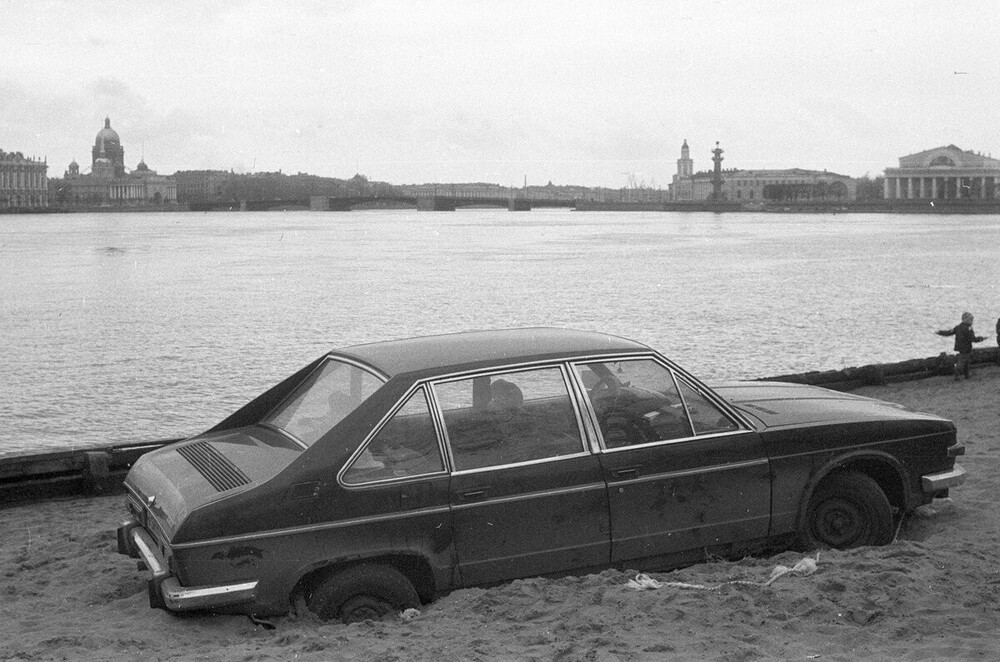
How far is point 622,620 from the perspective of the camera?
5449 mm

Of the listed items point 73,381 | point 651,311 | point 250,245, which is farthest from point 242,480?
point 250,245

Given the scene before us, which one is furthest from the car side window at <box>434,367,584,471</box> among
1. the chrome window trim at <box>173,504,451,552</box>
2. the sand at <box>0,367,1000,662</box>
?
the sand at <box>0,367,1000,662</box>

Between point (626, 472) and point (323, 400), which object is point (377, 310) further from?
point (626, 472)

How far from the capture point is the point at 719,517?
635 cm

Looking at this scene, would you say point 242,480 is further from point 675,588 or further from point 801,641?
point 801,641

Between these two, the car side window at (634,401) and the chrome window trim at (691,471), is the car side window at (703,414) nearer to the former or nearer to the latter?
the car side window at (634,401)

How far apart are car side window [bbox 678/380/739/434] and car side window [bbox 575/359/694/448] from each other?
0.17 ft

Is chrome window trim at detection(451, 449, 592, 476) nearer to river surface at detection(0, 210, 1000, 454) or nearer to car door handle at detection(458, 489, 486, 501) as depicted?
car door handle at detection(458, 489, 486, 501)

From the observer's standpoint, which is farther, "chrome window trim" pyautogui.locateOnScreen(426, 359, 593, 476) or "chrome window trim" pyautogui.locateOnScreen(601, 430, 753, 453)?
"chrome window trim" pyautogui.locateOnScreen(601, 430, 753, 453)

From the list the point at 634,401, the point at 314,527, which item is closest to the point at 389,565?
the point at 314,527

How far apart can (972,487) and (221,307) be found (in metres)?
32.7

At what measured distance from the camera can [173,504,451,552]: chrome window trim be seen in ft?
17.5

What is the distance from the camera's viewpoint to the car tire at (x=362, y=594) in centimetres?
560

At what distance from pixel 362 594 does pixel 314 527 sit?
44cm
